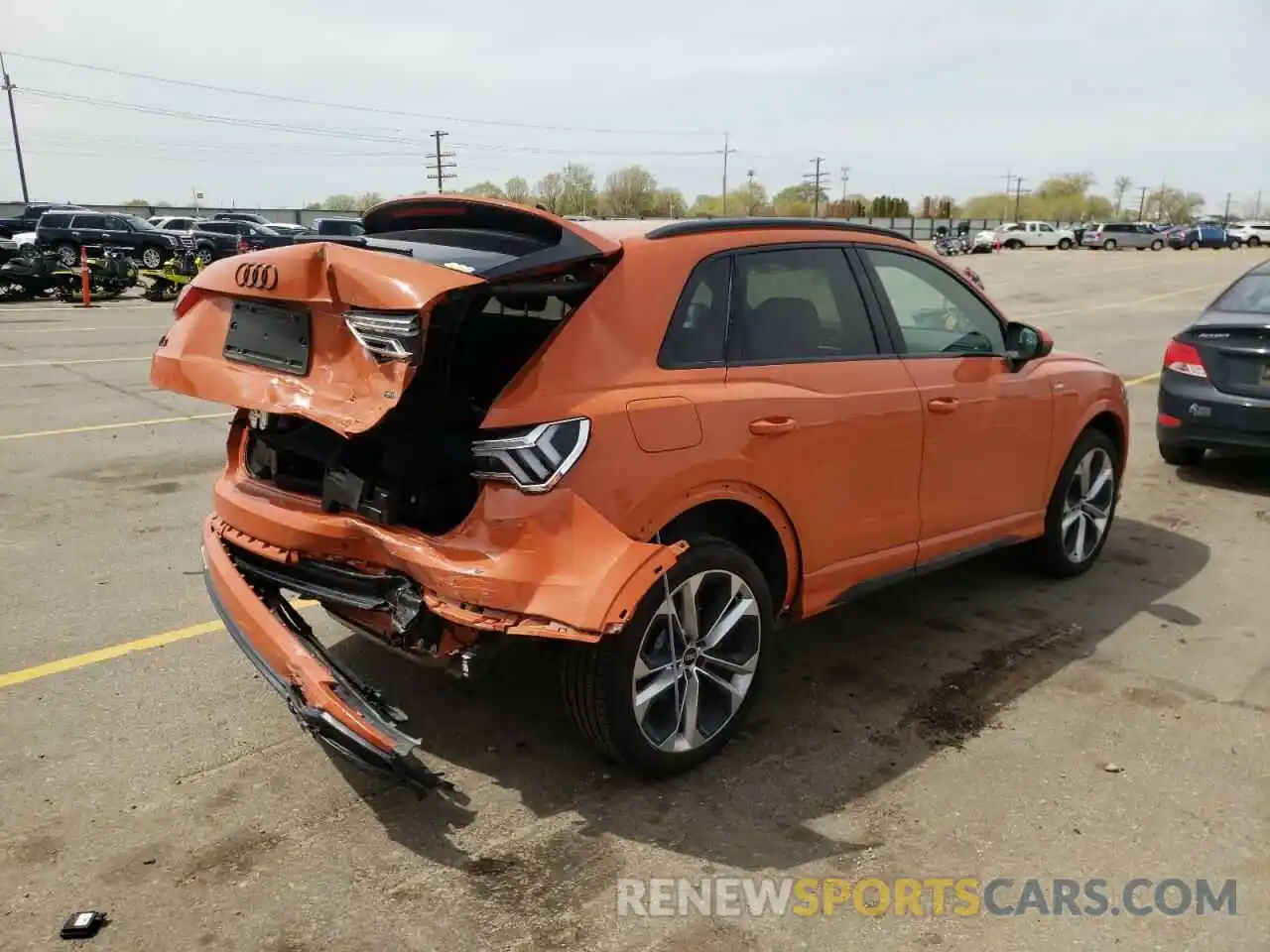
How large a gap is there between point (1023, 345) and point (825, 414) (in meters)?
1.58

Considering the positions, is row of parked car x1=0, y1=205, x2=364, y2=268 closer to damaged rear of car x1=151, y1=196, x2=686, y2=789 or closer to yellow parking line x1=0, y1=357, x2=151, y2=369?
yellow parking line x1=0, y1=357, x2=151, y2=369

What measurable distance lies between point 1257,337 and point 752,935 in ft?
20.5

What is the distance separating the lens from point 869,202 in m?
85.8

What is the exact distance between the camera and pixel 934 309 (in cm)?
467

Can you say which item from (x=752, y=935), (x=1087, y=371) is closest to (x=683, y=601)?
(x=752, y=935)

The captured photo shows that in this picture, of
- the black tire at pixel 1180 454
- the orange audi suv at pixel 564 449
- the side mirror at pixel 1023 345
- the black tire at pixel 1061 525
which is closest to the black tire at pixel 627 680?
the orange audi suv at pixel 564 449

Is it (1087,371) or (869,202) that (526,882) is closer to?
(1087,371)

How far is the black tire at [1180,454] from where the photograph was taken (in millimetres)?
7945

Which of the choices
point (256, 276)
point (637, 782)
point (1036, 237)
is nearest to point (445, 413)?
point (256, 276)

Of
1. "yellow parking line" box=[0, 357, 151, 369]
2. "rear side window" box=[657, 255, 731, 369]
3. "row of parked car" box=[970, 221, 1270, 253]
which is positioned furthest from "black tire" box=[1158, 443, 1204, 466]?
"row of parked car" box=[970, 221, 1270, 253]

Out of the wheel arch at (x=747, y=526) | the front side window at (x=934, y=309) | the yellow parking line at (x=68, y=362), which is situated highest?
the front side window at (x=934, y=309)

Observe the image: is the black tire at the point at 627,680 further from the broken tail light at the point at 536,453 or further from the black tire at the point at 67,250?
the black tire at the point at 67,250

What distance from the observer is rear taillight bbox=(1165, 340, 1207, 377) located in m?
7.40

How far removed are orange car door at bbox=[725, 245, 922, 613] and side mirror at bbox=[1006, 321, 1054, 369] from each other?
897 mm
